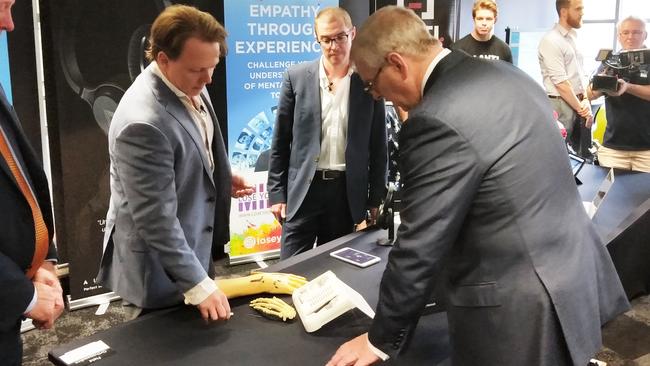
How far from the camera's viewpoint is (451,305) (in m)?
1.47

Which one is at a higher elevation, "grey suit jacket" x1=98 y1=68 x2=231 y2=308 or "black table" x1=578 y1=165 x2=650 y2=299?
"grey suit jacket" x1=98 y1=68 x2=231 y2=308

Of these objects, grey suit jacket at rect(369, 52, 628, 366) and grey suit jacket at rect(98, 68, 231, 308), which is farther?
grey suit jacket at rect(98, 68, 231, 308)

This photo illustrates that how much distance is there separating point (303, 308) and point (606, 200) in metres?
1.99

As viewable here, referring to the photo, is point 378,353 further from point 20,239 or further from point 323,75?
point 323,75

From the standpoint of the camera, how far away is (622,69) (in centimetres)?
379

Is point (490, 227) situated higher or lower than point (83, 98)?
lower

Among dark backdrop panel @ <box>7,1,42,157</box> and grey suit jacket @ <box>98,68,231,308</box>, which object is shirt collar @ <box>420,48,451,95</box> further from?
dark backdrop panel @ <box>7,1,42,157</box>

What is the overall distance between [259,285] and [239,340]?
0.94ft

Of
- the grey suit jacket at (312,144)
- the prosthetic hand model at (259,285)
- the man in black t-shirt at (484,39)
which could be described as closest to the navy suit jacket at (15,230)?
the prosthetic hand model at (259,285)

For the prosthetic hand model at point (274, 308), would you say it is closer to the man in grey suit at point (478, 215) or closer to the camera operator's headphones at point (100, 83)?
the man in grey suit at point (478, 215)

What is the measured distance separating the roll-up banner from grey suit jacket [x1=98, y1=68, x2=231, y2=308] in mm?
1960

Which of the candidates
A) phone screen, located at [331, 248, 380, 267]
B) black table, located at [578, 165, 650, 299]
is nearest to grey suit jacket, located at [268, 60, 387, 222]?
phone screen, located at [331, 248, 380, 267]

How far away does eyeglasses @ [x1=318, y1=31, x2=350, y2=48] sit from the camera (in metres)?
2.71

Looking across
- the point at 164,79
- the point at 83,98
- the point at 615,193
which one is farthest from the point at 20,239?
the point at 615,193
